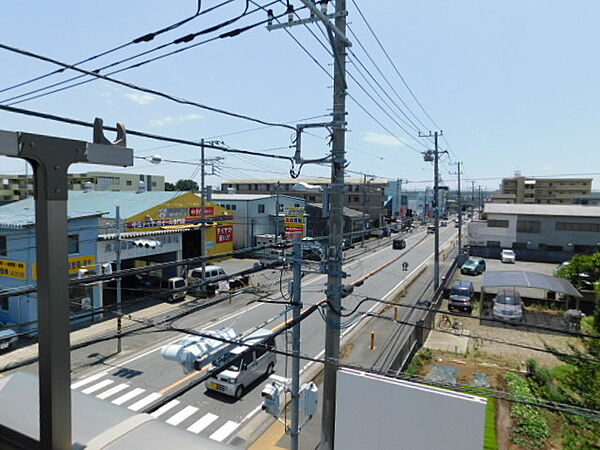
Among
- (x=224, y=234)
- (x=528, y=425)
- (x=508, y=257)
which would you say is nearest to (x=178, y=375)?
(x=528, y=425)

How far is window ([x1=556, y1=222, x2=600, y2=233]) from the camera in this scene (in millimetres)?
34156

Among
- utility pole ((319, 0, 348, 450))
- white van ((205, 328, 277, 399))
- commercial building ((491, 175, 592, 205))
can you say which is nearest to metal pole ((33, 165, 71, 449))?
utility pole ((319, 0, 348, 450))

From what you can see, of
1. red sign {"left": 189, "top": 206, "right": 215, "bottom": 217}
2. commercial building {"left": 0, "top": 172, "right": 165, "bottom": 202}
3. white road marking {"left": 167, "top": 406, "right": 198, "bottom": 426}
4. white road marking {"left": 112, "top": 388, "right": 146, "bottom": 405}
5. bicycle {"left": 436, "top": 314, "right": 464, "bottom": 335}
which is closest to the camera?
white road marking {"left": 167, "top": 406, "right": 198, "bottom": 426}

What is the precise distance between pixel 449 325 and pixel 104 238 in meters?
16.0

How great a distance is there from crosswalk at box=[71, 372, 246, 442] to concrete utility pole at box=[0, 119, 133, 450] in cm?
816

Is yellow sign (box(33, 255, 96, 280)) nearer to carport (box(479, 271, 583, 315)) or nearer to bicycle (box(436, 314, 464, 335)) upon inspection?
bicycle (box(436, 314, 464, 335))

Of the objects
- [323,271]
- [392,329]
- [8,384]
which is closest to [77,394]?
[8,384]

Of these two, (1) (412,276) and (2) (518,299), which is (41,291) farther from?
(1) (412,276)

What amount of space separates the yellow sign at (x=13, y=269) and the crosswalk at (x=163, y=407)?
549 cm

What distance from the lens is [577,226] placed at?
34.5 metres

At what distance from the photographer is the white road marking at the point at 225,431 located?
928cm

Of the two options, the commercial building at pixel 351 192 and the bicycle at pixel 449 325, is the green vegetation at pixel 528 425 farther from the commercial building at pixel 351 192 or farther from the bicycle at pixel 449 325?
the commercial building at pixel 351 192

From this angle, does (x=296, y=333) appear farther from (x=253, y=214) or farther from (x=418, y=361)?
(x=253, y=214)

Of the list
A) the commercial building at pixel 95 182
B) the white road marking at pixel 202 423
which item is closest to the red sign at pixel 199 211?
the commercial building at pixel 95 182
